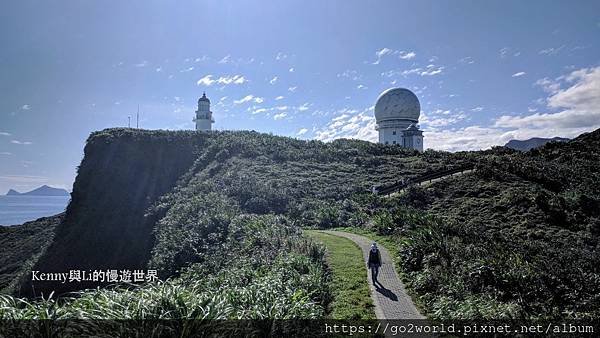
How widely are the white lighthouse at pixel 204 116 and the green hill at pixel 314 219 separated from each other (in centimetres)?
1467

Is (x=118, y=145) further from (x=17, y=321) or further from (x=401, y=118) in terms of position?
(x=17, y=321)

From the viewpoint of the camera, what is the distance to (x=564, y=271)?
11.6m

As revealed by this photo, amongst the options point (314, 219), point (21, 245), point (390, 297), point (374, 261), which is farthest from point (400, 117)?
point (21, 245)

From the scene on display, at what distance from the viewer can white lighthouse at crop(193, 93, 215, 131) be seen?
67.3 m

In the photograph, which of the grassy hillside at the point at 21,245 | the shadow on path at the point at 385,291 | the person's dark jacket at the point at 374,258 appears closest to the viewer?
the shadow on path at the point at 385,291

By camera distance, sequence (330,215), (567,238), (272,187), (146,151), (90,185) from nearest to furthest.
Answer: (567,238), (330,215), (272,187), (90,185), (146,151)

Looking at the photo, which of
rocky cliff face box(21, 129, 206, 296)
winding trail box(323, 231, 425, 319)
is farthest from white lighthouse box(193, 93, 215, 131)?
winding trail box(323, 231, 425, 319)

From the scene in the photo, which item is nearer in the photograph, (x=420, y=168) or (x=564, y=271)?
(x=564, y=271)

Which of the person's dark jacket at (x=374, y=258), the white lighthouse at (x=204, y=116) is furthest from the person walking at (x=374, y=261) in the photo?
the white lighthouse at (x=204, y=116)

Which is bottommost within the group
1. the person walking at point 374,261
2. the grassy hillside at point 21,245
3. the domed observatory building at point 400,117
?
the grassy hillside at point 21,245

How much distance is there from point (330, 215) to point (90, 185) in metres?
30.8

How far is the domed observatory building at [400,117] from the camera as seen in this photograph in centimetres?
5981

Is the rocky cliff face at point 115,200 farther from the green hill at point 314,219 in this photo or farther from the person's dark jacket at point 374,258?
the person's dark jacket at point 374,258

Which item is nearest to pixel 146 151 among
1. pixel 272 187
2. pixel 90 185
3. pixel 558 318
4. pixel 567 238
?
pixel 90 185
